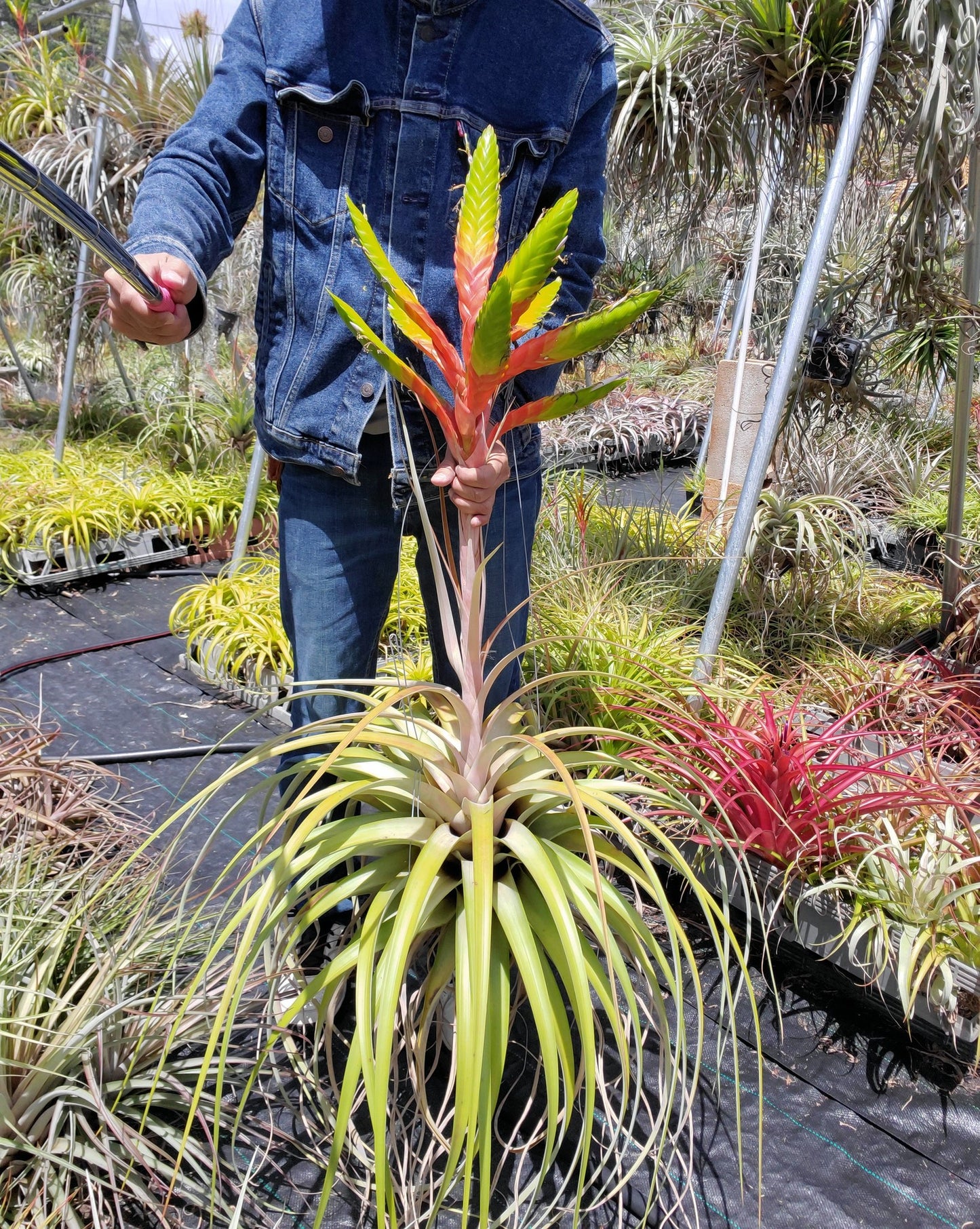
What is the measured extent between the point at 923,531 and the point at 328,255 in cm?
374

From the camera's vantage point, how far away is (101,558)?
369 cm

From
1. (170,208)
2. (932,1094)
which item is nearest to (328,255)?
(170,208)

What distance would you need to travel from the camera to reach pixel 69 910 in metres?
1.41

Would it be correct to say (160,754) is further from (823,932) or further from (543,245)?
(543,245)

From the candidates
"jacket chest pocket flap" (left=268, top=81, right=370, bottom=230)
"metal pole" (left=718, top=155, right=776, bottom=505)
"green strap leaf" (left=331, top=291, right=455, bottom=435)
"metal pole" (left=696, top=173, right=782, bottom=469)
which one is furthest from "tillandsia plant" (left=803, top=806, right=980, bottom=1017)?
"metal pole" (left=696, top=173, right=782, bottom=469)

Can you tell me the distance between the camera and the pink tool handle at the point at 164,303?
1042 millimetres

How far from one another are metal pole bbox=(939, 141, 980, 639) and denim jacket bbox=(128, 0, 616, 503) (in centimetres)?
158

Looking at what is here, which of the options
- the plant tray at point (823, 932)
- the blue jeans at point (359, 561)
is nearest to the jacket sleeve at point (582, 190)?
the blue jeans at point (359, 561)

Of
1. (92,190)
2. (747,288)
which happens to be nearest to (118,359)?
(92,190)

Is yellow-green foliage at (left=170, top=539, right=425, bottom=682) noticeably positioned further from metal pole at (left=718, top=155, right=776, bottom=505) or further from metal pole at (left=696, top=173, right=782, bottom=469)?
metal pole at (left=696, top=173, right=782, bottom=469)

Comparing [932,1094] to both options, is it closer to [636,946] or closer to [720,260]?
[636,946]

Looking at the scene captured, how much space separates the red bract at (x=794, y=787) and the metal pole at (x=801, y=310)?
0.29 m

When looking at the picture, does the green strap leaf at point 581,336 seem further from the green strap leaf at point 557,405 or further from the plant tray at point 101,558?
the plant tray at point 101,558

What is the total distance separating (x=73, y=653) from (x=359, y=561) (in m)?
1.99
